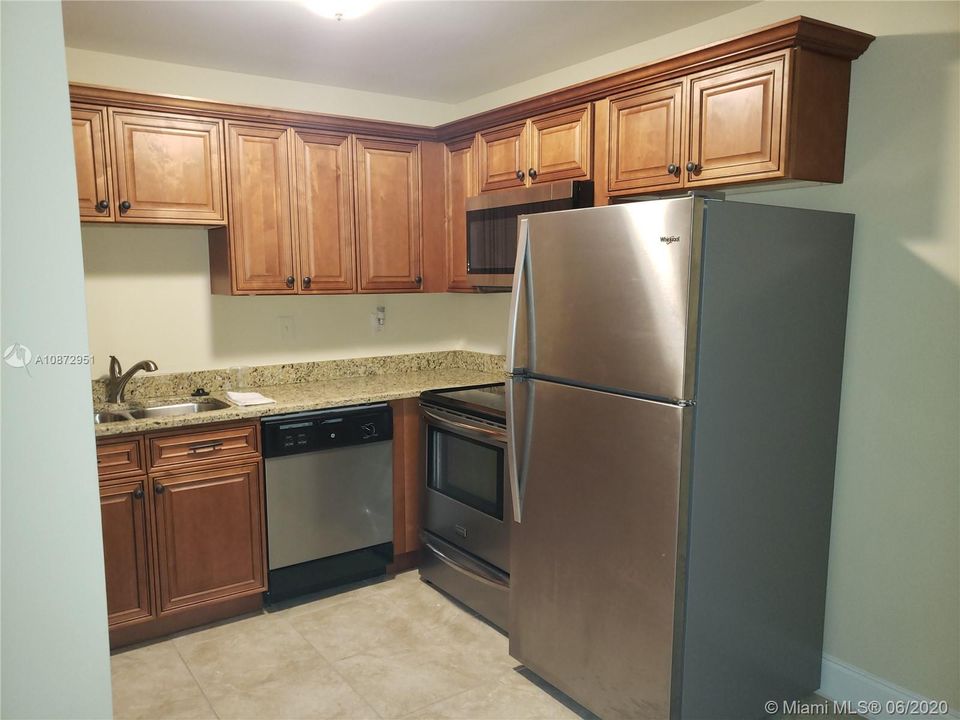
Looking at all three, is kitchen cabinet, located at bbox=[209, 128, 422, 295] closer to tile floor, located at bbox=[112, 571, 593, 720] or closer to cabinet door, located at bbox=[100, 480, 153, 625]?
cabinet door, located at bbox=[100, 480, 153, 625]

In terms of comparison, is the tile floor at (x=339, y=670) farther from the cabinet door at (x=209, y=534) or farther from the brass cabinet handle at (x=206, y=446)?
the brass cabinet handle at (x=206, y=446)

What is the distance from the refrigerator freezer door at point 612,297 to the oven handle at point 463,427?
50cm

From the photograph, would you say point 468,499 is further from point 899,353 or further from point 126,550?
point 899,353

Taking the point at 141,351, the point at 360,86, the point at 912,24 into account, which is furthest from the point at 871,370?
the point at 141,351

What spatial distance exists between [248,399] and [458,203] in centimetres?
148

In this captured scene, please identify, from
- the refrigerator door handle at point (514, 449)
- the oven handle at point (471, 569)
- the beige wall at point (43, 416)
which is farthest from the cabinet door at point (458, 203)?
the beige wall at point (43, 416)

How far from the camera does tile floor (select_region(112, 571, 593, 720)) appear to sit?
248 centimetres

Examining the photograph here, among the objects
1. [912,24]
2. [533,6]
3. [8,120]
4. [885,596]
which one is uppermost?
[533,6]

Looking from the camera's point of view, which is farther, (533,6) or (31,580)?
(533,6)

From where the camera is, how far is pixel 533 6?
2631 millimetres

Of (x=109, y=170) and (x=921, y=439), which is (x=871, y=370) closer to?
(x=921, y=439)

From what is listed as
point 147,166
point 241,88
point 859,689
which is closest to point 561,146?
point 241,88

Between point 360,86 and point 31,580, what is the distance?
10.8 ft

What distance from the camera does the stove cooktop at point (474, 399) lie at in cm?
296
